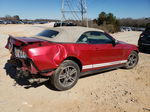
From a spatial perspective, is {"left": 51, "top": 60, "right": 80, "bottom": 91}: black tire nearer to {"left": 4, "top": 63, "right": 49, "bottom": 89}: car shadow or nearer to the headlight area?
{"left": 4, "top": 63, "right": 49, "bottom": 89}: car shadow

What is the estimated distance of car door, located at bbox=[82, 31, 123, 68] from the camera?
438 centimetres

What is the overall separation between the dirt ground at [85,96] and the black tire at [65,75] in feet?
0.55

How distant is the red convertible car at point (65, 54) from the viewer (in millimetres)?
3387

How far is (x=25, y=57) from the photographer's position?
133 inches

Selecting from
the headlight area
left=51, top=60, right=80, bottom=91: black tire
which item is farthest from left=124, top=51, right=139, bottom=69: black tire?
the headlight area

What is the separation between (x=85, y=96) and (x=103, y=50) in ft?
5.28

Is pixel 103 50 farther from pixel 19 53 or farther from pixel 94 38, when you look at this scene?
pixel 19 53

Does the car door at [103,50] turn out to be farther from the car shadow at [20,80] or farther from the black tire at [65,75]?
the car shadow at [20,80]

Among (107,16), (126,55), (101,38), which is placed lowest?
(126,55)

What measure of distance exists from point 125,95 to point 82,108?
4.16ft

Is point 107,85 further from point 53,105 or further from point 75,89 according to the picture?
point 53,105

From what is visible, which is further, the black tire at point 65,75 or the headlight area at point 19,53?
the black tire at point 65,75

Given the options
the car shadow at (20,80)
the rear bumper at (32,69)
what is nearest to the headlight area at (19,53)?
the rear bumper at (32,69)

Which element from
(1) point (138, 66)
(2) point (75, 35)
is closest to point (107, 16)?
(1) point (138, 66)
